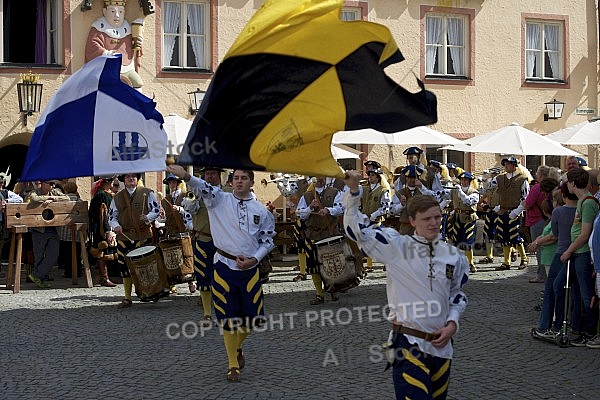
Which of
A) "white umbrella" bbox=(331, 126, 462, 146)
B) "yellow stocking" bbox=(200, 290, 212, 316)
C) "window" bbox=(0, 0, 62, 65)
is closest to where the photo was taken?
"yellow stocking" bbox=(200, 290, 212, 316)

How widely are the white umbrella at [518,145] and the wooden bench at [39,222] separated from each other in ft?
Result: 25.6

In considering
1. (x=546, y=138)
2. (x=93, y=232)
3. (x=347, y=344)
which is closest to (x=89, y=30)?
(x=93, y=232)

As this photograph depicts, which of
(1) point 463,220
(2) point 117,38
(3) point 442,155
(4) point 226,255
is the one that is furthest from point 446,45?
(4) point 226,255

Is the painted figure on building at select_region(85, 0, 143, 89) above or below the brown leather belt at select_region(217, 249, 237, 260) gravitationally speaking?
above

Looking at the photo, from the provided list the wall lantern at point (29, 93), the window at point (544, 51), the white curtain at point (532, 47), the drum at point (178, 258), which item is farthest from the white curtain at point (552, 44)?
the drum at point (178, 258)

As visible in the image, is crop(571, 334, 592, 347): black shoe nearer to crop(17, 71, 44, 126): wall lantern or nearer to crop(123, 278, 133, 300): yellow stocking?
crop(123, 278, 133, 300): yellow stocking

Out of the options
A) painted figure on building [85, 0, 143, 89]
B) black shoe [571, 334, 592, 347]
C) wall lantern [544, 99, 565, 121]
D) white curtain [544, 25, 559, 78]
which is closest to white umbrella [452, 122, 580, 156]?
wall lantern [544, 99, 565, 121]

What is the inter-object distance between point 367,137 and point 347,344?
26.5 feet

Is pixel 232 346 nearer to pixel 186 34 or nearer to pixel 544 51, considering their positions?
pixel 186 34

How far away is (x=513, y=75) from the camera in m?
24.5

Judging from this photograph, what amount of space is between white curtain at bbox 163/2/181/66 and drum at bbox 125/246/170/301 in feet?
30.3

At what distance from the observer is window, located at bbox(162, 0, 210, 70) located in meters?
21.4

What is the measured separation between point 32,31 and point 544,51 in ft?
43.5

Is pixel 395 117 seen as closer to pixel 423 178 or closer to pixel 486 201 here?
pixel 423 178
